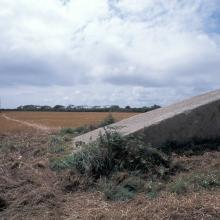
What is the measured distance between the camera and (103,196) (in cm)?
715

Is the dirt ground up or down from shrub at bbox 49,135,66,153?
down

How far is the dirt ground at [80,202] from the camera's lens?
607cm

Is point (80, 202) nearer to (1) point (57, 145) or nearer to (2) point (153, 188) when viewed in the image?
(2) point (153, 188)

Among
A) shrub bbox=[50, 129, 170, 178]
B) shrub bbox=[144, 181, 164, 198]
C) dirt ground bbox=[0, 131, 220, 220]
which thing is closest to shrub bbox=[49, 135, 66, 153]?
dirt ground bbox=[0, 131, 220, 220]

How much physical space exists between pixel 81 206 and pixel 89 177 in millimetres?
1260

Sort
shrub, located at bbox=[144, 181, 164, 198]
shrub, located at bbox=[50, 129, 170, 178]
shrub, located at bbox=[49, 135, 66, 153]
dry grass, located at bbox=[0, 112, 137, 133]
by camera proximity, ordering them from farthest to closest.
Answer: dry grass, located at bbox=[0, 112, 137, 133]
shrub, located at bbox=[49, 135, 66, 153]
shrub, located at bbox=[50, 129, 170, 178]
shrub, located at bbox=[144, 181, 164, 198]

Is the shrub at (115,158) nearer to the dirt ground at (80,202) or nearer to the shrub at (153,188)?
the dirt ground at (80,202)

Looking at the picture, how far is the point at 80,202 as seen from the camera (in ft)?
23.0

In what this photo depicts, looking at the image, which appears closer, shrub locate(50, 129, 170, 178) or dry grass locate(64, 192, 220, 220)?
dry grass locate(64, 192, 220, 220)

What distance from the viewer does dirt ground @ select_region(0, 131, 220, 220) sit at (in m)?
6.07

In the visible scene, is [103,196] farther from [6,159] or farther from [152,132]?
[6,159]

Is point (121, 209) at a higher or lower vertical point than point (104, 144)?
lower

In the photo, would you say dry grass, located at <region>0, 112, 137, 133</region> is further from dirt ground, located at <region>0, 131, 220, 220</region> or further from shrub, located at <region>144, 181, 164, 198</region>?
shrub, located at <region>144, 181, 164, 198</region>

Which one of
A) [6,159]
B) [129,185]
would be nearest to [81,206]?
[129,185]
